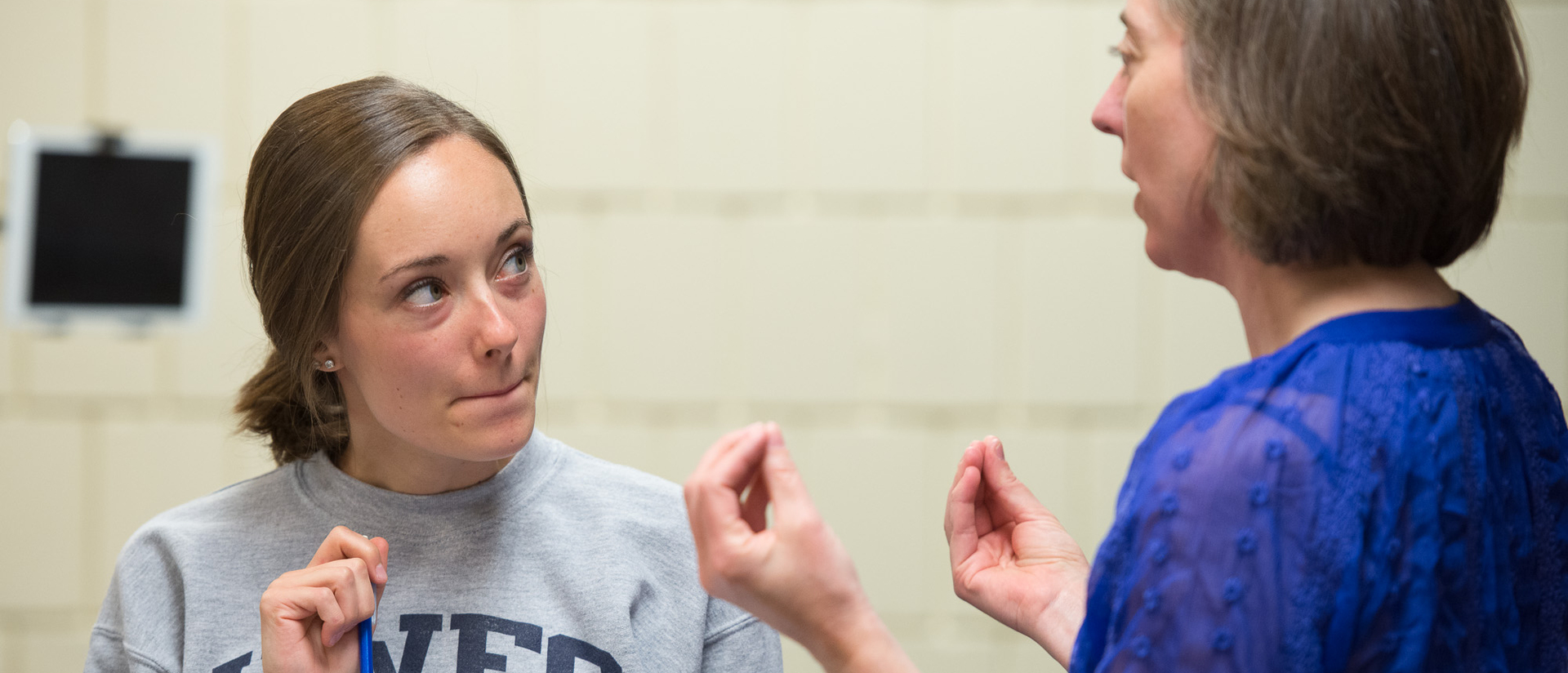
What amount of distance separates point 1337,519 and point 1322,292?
137 mm

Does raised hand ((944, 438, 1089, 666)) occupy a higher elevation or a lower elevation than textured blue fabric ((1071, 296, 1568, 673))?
lower

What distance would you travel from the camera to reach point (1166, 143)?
66 centimetres

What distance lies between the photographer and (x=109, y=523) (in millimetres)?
1921

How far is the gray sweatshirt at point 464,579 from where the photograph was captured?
1.01 meters

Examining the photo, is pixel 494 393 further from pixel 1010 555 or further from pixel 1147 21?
pixel 1147 21

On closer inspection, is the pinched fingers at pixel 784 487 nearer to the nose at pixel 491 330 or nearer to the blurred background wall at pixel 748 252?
the nose at pixel 491 330

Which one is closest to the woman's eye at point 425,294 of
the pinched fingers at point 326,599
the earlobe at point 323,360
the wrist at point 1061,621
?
the earlobe at point 323,360

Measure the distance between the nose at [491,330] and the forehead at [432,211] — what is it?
5 centimetres

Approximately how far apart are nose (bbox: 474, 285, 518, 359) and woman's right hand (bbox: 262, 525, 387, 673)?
191 millimetres

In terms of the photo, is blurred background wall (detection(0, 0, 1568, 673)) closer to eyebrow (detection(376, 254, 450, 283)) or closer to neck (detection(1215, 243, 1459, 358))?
eyebrow (detection(376, 254, 450, 283))

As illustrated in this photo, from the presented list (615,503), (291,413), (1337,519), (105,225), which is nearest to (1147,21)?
(1337,519)

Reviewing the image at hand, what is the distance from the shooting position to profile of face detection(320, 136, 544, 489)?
963 millimetres

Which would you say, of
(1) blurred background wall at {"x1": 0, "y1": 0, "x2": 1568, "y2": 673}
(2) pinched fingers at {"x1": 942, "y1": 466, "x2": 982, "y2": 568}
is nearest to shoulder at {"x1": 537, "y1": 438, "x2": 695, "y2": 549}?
(2) pinched fingers at {"x1": 942, "y1": 466, "x2": 982, "y2": 568}

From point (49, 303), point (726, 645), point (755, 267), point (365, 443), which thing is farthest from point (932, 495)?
point (49, 303)
